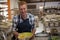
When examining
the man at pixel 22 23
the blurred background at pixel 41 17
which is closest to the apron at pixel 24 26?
the man at pixel 22 23

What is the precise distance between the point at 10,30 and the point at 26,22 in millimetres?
272

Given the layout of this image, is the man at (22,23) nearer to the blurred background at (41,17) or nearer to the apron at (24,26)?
the apron at (24,26)

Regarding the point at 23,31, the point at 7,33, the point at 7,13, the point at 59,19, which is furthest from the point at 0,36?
the point at 59,19

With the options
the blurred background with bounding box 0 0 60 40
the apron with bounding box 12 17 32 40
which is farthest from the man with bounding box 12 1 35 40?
the blurred background with bounding box 0 0 60 40

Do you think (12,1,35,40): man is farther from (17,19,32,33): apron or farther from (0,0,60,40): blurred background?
(0,0,60,40): blurred background

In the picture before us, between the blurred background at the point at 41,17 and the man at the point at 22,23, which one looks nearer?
the man at the point at 22,23

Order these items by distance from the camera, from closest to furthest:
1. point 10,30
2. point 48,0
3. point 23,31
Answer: point 23,31, point 10,30, point 48,0

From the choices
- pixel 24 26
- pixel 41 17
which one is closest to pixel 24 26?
pixel 24 26

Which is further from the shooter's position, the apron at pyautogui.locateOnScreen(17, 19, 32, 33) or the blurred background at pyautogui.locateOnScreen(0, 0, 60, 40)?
the blurred background at pyautogui.locateOnScreen(0, 0, 60, 40)

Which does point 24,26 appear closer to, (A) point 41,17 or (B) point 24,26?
(B) point 24,26

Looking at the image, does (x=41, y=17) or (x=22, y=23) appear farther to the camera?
(x=41, y=17)

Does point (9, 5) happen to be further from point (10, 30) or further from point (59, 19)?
point (59, 19)

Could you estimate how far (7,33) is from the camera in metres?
1.99

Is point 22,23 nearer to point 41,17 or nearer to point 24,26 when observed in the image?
point 24,26
